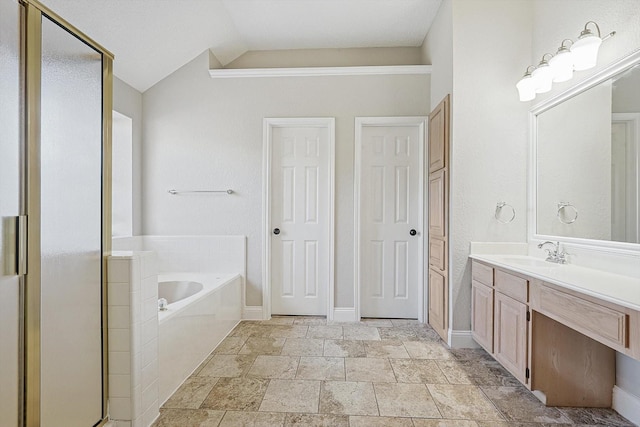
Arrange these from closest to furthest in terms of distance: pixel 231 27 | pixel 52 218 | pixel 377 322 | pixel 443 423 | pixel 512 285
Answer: pixel 52 218, pixel 443 423, pixel 512 285, pixel 231 27, pixel 377 322

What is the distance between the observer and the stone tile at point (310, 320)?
3275 mm

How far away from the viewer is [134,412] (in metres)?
1.61

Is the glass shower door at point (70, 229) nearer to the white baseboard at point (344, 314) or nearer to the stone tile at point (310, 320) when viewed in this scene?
the stone tile at point (310, 320)

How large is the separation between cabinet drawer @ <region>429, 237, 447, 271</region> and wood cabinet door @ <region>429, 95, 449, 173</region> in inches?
25.6

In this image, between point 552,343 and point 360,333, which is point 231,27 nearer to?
point 360,333

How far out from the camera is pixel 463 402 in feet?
6.29

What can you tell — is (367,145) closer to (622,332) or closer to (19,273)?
(622,332)

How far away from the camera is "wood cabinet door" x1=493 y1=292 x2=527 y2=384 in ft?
6.36

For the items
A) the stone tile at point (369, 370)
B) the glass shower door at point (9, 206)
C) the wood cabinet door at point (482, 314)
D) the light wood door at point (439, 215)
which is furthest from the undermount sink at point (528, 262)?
the glass shower door at point (9, 206)

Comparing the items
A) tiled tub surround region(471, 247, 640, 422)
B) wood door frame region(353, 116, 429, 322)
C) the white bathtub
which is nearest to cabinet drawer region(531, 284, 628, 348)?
tiled tub surround region(471, 247, 640, 422)

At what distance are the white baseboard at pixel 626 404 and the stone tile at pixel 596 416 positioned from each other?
0.9 inches

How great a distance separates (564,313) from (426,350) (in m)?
1.24

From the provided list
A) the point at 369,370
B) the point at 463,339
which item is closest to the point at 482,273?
the point at 463,339

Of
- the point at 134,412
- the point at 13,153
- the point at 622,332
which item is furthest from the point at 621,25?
the point at 134,412
